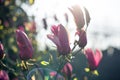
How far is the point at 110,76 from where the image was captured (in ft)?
47.2

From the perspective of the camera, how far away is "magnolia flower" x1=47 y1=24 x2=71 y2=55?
1976 millimetres

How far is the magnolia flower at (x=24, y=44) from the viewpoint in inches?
76.9

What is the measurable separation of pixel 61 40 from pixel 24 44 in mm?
191

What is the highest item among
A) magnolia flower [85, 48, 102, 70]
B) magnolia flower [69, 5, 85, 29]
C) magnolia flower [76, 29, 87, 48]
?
magnolia flower [69, 5, 85, 29]

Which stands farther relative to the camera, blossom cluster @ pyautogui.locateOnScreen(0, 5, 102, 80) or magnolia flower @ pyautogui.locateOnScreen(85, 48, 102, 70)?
magnolia flower @ pyautogui.locateOnScreen(85, 48, 102, 70)

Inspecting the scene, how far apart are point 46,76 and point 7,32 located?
9.63 feet

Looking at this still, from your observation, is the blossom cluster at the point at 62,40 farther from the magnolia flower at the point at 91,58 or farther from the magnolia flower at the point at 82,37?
the magnolia flower at the point at 91,58

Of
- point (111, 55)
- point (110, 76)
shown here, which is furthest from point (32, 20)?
point (111, 55)

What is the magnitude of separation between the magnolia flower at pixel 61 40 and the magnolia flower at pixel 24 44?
0.12m

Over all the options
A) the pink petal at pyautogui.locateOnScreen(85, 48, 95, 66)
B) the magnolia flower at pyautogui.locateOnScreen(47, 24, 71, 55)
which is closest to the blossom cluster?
the magnolia flower at pyautogui.locateOnScreen(47, 24, 71, 55)

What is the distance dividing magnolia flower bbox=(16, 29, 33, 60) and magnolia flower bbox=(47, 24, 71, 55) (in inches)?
4.6

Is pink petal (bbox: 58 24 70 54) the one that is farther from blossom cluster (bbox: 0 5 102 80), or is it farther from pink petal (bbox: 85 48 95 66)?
pink petal (bbox: 85 48 95 66)

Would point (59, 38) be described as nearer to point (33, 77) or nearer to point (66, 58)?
point (66, 58)

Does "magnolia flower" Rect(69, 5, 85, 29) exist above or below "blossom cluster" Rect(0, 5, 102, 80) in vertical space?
above
